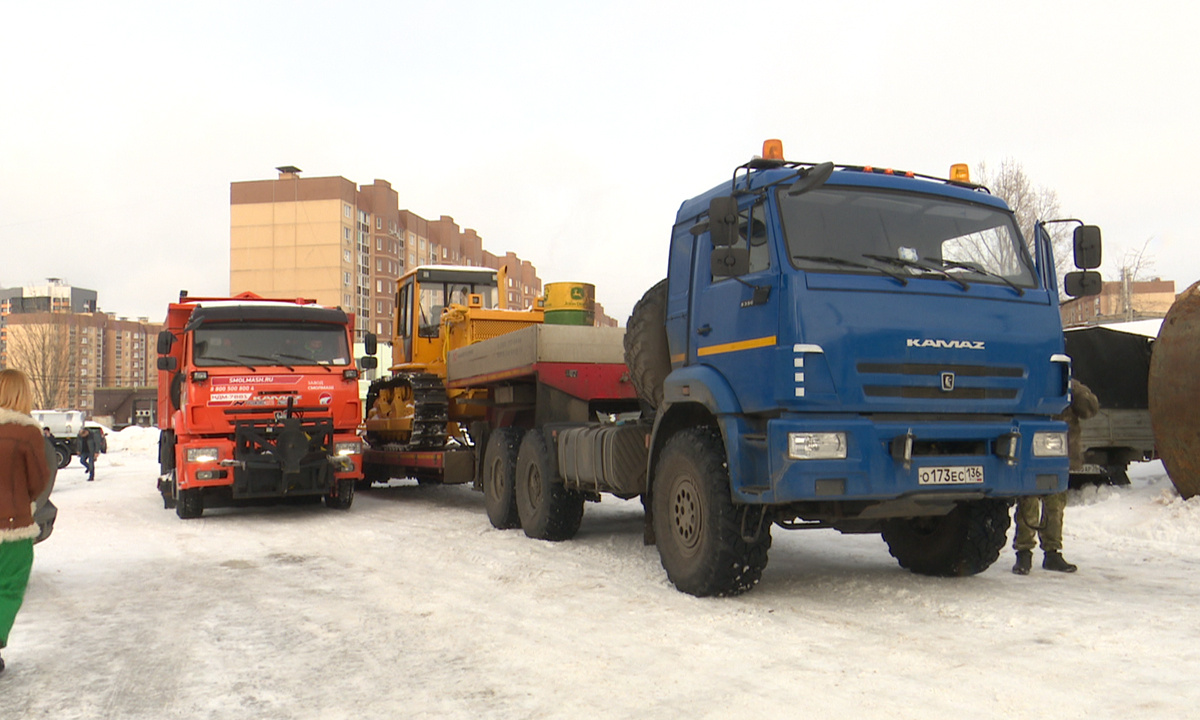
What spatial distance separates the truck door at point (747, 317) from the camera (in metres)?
5.92

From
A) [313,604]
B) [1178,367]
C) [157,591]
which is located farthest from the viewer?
[1178,367]

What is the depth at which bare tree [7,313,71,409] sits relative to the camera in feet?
195

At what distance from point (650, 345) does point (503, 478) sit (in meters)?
3.62

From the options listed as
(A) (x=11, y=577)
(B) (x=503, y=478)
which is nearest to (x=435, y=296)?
(B) (x=503, y=478)

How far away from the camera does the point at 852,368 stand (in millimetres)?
5711

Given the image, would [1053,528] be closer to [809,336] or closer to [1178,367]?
[809,336]

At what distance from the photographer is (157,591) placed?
7203 millimetres

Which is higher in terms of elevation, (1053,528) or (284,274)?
(284,274)

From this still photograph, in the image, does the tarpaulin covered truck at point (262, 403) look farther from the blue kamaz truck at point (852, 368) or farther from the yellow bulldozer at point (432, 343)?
the blue kamaz truck at point (852, 368)

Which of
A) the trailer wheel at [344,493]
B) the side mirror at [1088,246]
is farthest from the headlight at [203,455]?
the side mirror at [1088,246]

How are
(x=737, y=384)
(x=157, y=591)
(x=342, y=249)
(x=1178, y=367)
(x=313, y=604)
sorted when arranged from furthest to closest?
(x=342, y=249) → (x=1178, y=367) → (x=157, y=591) → (x=313, y=604) → (x=737, y=384)

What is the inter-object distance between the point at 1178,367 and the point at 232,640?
401 inches

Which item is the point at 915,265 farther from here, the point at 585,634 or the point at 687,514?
the point at 585,634

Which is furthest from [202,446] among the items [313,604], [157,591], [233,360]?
[313,604]
